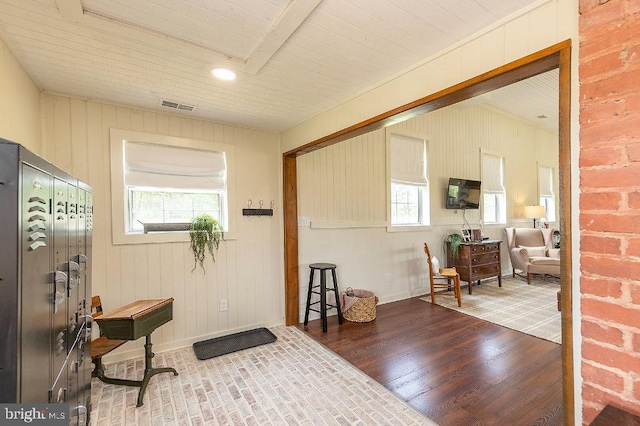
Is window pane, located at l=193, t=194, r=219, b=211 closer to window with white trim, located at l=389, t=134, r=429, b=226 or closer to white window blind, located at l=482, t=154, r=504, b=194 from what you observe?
window with white trim, located at l=389, t=134, r=429, b=226

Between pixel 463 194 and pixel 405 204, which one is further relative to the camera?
pixel 463 194

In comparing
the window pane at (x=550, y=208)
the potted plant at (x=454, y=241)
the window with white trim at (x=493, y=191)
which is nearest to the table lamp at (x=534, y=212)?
the window with white trim at (x=493, y=191)

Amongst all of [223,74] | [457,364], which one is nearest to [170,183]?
[223,74]

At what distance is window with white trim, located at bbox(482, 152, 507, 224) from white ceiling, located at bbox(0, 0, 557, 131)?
14.4 ft

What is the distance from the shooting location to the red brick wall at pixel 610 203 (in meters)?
1.03

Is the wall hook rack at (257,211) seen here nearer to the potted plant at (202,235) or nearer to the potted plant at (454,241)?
the potted plant at (202,235)

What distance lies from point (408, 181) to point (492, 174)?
7.52ft

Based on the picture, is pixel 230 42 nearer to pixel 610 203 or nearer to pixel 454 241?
pixel 610 203

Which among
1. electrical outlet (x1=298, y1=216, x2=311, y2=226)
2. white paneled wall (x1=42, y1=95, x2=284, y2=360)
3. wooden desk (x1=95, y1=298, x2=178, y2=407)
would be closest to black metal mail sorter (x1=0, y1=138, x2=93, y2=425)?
wooden desk (x1=95, y1=298, x2=178, y2=407)

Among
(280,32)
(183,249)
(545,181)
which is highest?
(280,32)

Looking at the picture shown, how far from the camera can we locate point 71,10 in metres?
1.43

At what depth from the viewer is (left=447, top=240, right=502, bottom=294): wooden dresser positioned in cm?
475

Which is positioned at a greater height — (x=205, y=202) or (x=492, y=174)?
(x=492, y=174)

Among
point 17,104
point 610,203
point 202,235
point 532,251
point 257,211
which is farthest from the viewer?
point 532,251
